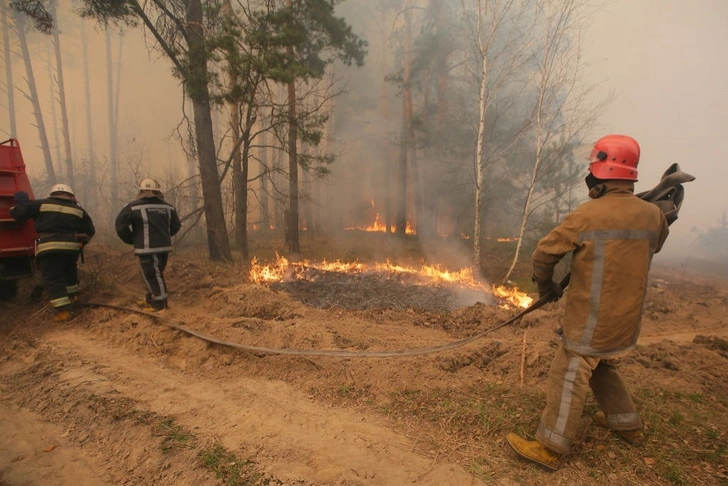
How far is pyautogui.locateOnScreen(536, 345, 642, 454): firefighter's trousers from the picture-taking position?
2.42 metres

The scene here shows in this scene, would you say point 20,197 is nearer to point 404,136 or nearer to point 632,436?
point 632,436

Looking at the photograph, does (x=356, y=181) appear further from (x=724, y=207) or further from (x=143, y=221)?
(x=724, y=207)

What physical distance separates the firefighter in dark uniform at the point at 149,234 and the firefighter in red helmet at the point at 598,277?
546 centimetres

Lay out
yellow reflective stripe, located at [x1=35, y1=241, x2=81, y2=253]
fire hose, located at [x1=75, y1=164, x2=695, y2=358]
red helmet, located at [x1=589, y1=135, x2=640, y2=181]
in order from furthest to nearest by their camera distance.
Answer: yellow reflective stripe, located at [x1=35, y1=241, x2=81, y2=253] < fire hose, located at [x1=75, y1=164, x2=695, y2=358] < red helmet, located at [x1=589, y1=135, x2=640, y2=181]

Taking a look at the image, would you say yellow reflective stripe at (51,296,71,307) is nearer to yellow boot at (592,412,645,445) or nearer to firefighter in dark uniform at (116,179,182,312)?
firefighter in dark uniform at (116,179,182,312)

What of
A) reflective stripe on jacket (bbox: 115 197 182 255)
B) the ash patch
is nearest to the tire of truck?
reflective stripe on jacket (bbox: 115 197 182 255)

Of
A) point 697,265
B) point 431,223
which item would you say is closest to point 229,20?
point 431,223

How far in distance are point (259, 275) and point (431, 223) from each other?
1430cm

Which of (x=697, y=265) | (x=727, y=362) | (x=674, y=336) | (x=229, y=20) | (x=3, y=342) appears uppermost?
(x=229, y=20)

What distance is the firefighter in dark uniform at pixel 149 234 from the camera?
213 inches

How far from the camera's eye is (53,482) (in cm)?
247

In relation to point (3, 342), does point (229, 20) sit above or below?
above

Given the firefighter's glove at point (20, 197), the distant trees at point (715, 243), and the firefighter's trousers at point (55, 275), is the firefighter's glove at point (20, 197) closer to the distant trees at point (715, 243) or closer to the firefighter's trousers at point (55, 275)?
the firefighter's trousers at point (55, 275)

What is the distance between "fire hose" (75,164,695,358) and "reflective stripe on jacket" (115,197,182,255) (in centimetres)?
103
